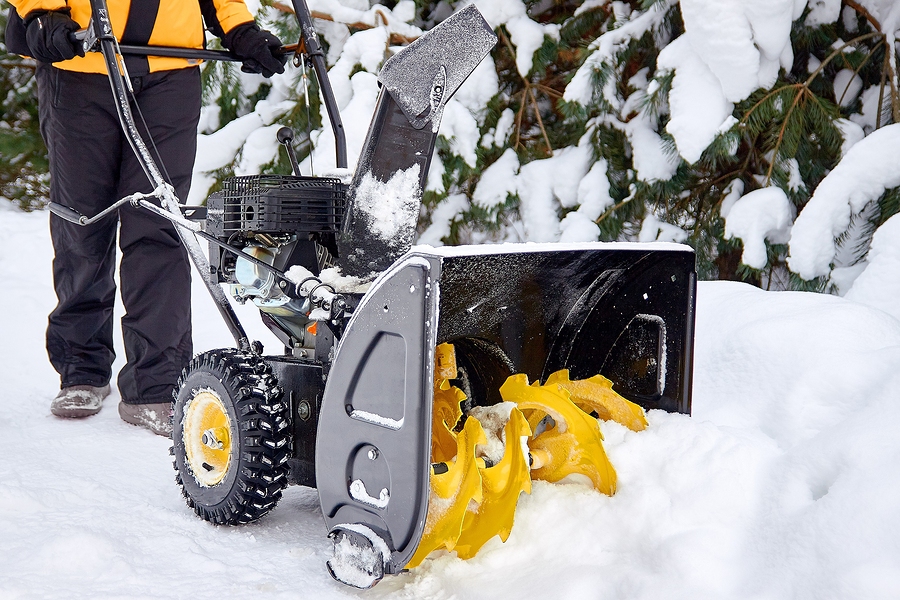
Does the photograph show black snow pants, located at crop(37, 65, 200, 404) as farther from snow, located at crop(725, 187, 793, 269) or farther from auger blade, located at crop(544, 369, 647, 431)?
snow, located at crop(725, 187, 793, 269)

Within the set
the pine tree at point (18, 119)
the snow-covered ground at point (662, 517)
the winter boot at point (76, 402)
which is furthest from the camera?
the pine tree at point (18, 119)

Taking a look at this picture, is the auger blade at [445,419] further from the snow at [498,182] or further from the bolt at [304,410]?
the snow at [498,182]

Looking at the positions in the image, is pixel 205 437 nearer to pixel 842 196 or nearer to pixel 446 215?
pixel 842 196

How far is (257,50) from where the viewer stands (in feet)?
8.27

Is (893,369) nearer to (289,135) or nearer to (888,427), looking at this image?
(888,427)

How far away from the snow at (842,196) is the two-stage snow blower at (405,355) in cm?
134

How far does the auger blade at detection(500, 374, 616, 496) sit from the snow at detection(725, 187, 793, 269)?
75.0 inches

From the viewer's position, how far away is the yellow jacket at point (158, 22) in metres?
2.54

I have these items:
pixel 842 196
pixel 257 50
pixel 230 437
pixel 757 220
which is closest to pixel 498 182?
pixel 757 220

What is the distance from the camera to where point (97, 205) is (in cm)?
275

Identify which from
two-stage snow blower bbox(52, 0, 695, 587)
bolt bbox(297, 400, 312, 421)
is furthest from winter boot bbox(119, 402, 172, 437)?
bolt bbox(297, 400, 312, 421)

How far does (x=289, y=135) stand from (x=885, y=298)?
207 centimetres

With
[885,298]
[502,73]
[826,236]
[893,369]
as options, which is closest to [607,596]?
[893,369]

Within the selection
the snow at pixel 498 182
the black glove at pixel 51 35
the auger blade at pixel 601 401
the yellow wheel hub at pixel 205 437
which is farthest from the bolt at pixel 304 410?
the snow at pixel 498 182
